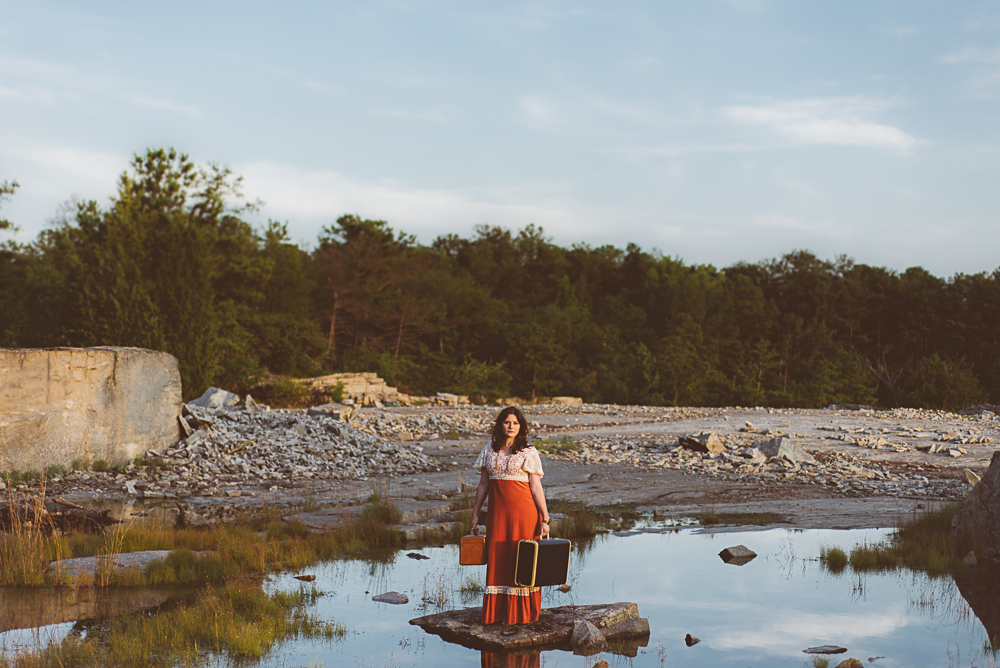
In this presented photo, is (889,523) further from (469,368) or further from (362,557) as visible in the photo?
(469,368)

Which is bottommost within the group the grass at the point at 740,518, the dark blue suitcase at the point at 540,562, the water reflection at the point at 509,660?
the water reflection at the point at 509,660

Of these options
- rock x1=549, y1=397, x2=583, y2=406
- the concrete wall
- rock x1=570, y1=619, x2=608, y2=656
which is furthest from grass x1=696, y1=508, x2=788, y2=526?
rock x1=549, y1=397, x2=583, y2=406

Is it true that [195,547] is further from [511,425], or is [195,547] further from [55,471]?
[55,471]

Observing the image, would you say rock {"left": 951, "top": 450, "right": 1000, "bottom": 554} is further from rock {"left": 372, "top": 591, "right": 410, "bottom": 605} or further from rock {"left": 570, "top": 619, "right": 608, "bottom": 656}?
rock {"left": 372, "top": 591, "right": 410, "bottom": 605}

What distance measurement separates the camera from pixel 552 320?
49594 mm

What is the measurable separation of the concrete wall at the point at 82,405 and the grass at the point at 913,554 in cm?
1147

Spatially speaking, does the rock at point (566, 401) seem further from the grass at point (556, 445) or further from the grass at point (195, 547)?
the grass at point (195, 547)

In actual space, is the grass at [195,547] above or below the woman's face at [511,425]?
below

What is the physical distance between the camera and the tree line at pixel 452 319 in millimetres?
25750

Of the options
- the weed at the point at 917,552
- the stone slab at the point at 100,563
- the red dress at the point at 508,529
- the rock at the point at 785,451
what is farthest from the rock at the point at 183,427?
the weed at the point at 917,552

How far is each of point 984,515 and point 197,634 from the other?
7.36 meters

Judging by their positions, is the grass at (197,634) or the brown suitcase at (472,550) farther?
the brown suitcase at (472,550)

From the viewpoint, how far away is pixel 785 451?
14945 mm

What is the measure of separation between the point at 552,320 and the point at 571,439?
2960cm
